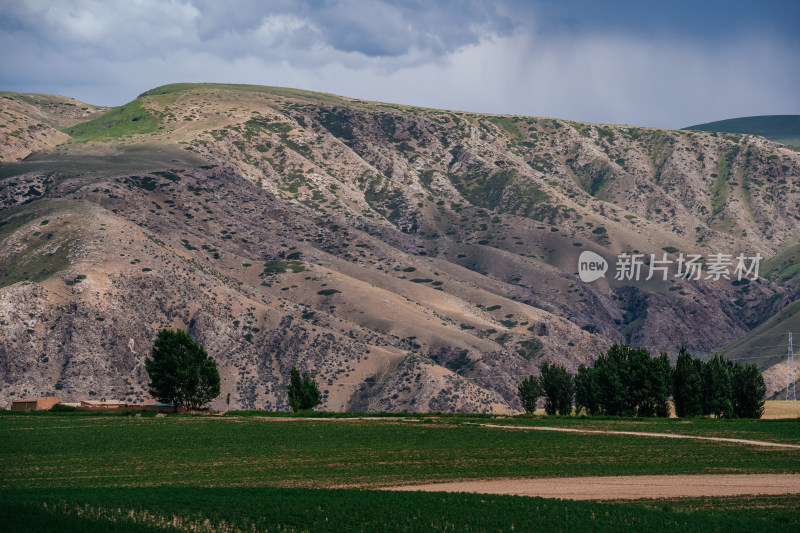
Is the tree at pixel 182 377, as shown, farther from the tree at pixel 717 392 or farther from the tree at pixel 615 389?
the tree at pixel 717 392

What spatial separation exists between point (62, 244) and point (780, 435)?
159895 millimetres

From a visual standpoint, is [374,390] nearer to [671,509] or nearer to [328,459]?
[328,459]

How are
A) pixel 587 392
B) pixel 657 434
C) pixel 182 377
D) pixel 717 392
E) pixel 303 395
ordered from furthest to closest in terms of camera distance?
pixel 303 395 < pixel 587 392 < pixel 182 377 < pixel 717 392 < pixel 657 434

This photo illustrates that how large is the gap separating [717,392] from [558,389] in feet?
82.6

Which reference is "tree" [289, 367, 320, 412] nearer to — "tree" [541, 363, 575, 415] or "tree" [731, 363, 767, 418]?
"tree" [541, 363, 575, 415]

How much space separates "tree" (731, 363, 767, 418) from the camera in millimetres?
112625

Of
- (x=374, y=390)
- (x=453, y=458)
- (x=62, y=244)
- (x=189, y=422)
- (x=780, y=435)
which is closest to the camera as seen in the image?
(x=453, y=458)

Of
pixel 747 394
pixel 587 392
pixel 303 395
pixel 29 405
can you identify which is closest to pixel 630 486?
pixel 747 394

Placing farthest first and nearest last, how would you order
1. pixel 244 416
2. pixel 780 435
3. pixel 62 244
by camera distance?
pixel 62 244, pixel 244 416, pixel 780 435

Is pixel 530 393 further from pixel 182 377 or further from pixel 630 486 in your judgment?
pixel 630 486

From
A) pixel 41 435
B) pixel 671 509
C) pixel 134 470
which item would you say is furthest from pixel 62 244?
pixel 671 509

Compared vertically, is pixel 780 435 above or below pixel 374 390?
above

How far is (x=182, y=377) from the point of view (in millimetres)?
121562

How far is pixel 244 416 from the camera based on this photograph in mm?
107625
